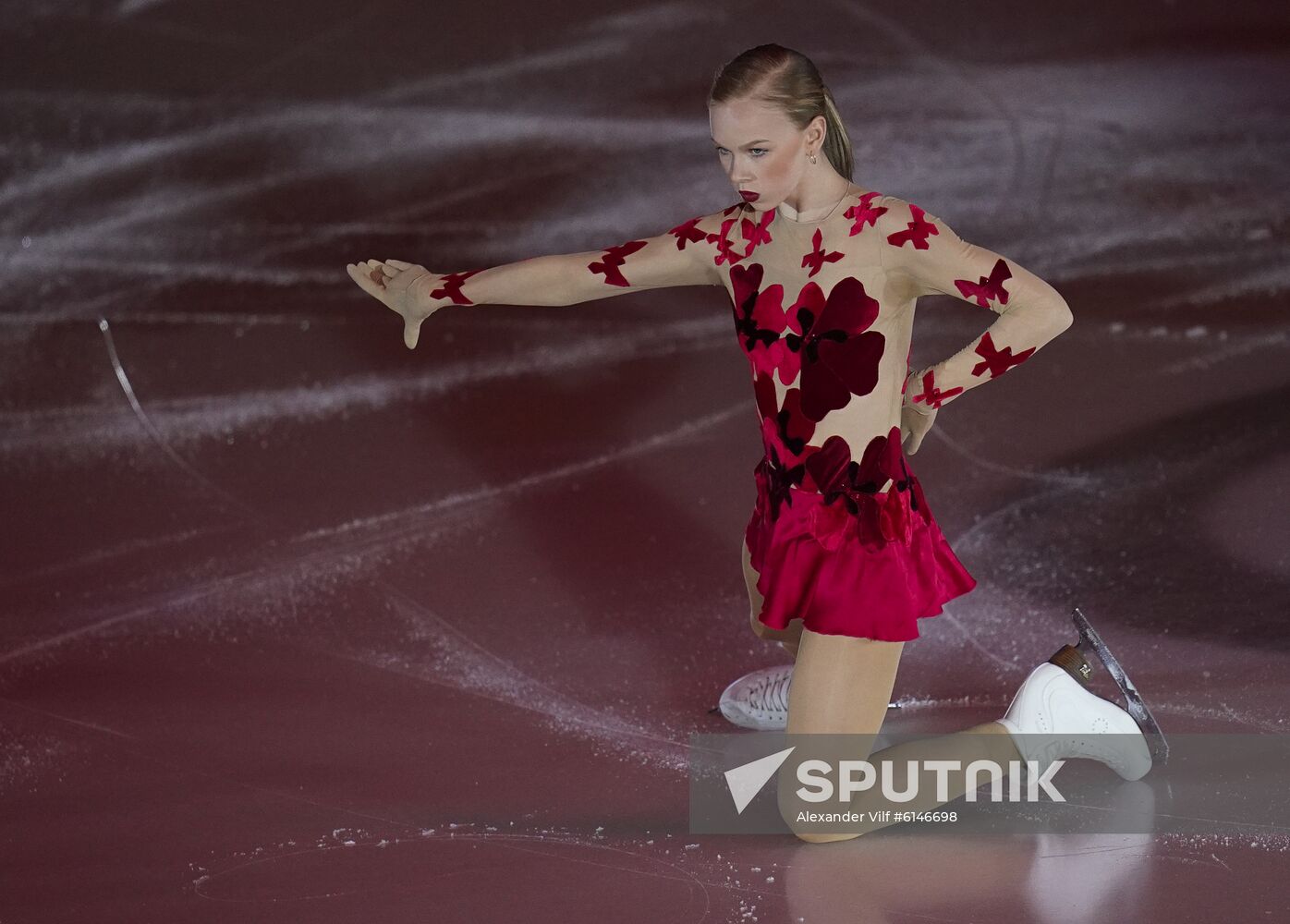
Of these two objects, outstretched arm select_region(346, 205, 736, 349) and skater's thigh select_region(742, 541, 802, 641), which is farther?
skater's thigh select_region(742, 541, 802, 641)

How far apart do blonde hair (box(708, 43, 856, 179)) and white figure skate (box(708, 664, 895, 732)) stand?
3.62 feet

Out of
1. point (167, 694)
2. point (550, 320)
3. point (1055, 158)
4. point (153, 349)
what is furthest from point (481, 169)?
point (167, 694)

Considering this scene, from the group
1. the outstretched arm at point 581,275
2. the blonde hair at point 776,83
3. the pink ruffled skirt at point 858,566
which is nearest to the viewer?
the blonde hair at point 776,83

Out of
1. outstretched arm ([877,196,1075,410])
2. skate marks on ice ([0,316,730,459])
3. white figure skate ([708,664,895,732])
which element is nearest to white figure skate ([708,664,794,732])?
white figure skate ([708,664,895,732])

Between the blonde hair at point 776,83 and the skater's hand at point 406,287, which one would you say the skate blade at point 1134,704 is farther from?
the skater's hand at point 406,287

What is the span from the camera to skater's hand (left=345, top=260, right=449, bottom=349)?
109 inches

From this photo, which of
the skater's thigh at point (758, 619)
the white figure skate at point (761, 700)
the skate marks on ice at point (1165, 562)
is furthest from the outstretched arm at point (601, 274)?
the skate marks on ice at point (1165, 562)

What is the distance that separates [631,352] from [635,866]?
3.01 meters

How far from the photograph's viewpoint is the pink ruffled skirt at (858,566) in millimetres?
2574

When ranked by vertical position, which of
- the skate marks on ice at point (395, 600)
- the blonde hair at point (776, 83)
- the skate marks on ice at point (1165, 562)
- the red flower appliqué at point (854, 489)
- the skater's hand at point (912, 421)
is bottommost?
the skate marks on ice at point (395, 600)

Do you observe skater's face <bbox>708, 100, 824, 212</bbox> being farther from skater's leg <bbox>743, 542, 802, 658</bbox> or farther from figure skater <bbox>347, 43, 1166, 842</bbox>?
skater's leg <bbox>743, 542, 802, 658</bbox>

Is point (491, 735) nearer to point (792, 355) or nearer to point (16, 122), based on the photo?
point (792, 355)

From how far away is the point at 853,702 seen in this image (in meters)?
2.62

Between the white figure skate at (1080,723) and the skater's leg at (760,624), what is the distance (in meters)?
0.42
